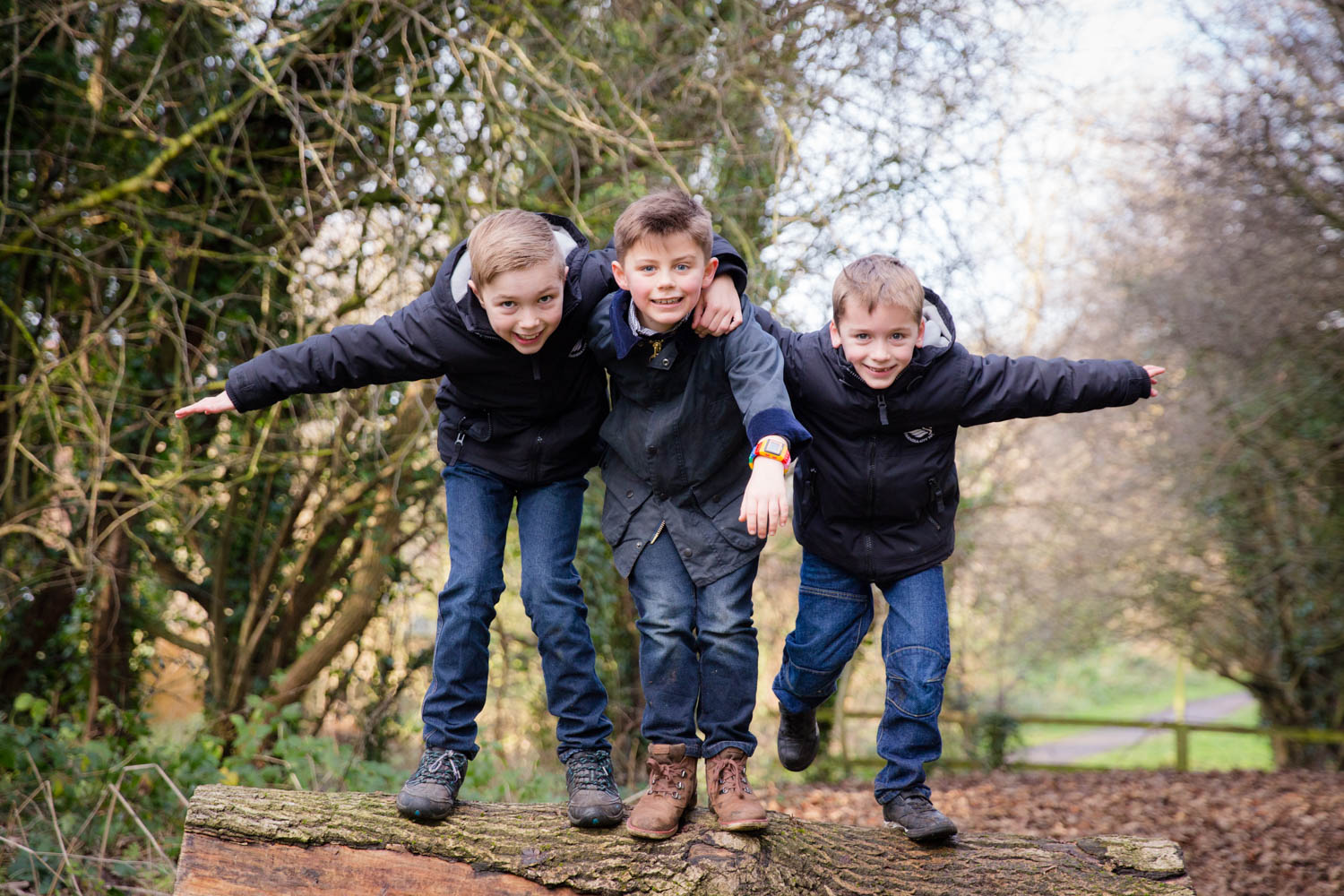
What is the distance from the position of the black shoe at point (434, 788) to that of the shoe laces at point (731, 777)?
2.41 feet

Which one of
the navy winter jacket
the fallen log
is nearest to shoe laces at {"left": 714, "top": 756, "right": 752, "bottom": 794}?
the fallen log

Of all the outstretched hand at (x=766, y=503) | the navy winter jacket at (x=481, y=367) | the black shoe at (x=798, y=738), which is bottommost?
the black shoe at (x=798, y=738)

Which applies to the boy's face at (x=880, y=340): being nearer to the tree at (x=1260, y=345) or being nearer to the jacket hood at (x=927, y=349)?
the jacket hood at (x=927, y=349)

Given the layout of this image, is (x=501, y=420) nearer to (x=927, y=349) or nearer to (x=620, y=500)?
(x=620, y=500)

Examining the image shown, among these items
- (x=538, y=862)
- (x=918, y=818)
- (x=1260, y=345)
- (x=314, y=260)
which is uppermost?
(x=1260, y=345)

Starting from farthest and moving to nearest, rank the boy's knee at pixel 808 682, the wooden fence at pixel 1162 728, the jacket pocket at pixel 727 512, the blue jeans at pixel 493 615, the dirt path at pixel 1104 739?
the dirt path at pixel 1104 739 < the wooden fence at pixel 1162 728 < the boy's knee at pixel 808 682 < the blue jeans at pixel 493 615 < the jacket pocket at pixel 727 512

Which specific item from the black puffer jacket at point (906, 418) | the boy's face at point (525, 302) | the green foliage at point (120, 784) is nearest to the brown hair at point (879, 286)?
the black puffer jacket at point (906, 418)

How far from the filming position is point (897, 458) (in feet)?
9.93

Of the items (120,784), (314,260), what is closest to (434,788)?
(120,784)

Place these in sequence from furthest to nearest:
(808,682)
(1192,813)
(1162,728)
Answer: (1162,728), (1192,813), (808,682)

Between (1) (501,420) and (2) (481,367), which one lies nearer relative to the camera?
(2) (481,367)

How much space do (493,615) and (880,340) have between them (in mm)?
1403

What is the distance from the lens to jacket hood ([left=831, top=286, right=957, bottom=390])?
2.91m

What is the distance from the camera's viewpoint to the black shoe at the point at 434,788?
276 cm
